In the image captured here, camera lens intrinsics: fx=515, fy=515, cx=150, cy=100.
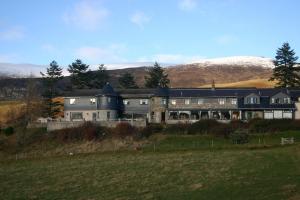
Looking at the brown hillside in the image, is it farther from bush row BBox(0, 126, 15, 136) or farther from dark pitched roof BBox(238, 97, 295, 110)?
bush row BBox(0, 126, 15, 136)

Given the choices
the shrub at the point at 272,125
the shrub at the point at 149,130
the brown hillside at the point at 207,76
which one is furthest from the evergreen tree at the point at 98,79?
the brown hillside at the point at 207,76


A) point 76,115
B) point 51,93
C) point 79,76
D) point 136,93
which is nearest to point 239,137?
point 136,93

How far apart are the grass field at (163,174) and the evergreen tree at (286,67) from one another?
3708cm

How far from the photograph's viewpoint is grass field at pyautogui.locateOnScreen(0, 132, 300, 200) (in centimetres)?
2734

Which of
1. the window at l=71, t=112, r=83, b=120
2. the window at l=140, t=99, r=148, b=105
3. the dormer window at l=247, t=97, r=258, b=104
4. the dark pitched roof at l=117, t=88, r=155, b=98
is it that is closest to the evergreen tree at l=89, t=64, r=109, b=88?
the dark pitched roof at l=117, t=88, r=155, b=98

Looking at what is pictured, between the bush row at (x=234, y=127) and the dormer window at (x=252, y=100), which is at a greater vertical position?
the dormer window at (x=252, y=100)

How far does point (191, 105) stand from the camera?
7125 cm

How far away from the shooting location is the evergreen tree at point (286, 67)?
8350cm

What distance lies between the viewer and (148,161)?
4072 cm

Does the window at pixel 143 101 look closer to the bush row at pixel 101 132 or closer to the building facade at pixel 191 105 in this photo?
the building facade at pixel 191 105

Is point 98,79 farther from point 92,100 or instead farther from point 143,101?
point 143,101

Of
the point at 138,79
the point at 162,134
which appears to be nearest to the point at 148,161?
the point at 162,134

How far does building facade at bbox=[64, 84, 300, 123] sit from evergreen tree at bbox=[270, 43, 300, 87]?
32.0 ft

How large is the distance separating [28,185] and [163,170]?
30.0 ft
